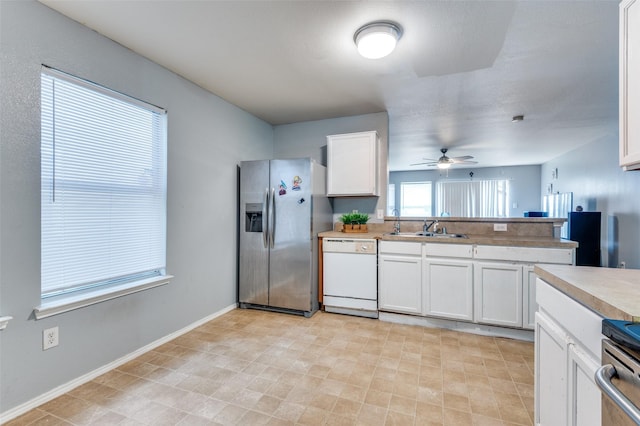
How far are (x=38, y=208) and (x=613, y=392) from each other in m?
2.60

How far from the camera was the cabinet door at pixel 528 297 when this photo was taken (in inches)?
97.7

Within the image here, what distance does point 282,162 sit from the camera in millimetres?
3162

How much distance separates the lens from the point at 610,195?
4.54 meters

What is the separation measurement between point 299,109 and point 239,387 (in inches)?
115

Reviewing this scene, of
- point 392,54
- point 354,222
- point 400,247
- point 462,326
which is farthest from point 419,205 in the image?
point 392,54

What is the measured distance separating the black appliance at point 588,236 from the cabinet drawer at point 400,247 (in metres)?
3.64

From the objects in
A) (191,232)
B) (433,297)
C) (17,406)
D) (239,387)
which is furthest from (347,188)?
(17,406)

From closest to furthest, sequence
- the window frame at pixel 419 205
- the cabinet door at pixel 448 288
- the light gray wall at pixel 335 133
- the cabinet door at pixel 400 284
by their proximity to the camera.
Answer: the cabinet door at pixel 448 288 < the cabinet door at pixel 400 284 < the light gray wall at pixel 335 133 < the window frame at pixel 419 205

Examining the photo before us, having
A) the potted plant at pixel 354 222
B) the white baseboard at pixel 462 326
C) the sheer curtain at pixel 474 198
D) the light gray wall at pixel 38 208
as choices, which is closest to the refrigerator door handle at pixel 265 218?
the light gray wall at pixel 38 208

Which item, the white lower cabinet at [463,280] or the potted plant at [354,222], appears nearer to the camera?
the white lower cabinet at [463,280]

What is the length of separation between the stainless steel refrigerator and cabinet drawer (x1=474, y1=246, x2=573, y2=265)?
Result: 1.69 m

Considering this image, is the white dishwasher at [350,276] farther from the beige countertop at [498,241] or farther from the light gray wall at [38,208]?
the light gray wall at [38,208]

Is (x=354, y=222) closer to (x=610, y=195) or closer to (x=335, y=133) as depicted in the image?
(x=335, y=133)

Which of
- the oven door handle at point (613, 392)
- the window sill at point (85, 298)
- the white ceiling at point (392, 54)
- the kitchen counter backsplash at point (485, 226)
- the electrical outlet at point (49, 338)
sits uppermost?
the white ceiling at point (392, 54)
